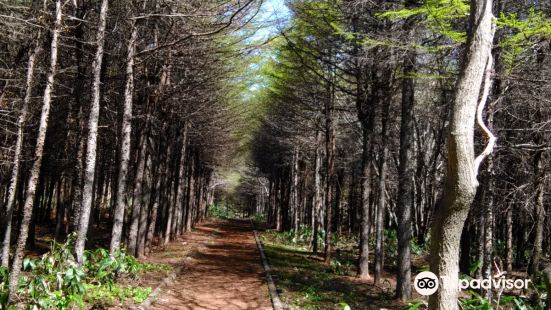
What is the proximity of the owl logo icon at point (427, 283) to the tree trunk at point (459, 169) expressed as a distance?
1.5 inches

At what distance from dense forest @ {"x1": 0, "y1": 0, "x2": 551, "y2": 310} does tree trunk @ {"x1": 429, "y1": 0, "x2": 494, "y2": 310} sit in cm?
1

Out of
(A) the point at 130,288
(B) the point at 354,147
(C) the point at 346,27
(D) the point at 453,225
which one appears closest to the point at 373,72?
(C) the point at 346,27

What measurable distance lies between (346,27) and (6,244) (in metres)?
Answer: 9.97

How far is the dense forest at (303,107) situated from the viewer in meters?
5.91

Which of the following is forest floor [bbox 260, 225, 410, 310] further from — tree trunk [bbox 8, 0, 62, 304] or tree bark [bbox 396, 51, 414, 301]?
tree trunk [bbox 8, 0, 62, 304]

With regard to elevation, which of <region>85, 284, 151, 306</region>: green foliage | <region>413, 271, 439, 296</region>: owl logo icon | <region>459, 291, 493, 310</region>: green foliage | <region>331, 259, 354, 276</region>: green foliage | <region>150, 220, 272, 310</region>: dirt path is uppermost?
<region>413, 271, 439, 296</region>: owl logo icon

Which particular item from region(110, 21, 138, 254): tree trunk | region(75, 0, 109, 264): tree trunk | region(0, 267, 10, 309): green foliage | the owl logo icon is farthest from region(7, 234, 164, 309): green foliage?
the owl logo icon

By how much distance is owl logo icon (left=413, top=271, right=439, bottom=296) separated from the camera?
3.69m

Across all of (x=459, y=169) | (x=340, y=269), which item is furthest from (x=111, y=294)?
A: (x=340, y=269)

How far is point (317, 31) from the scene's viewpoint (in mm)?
12578

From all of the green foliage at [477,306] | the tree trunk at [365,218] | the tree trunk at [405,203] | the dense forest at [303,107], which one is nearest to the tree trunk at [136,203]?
the dense forest at [303,107]

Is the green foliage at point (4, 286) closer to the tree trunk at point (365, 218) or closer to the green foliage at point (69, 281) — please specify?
the green foliage at point (69, 281)

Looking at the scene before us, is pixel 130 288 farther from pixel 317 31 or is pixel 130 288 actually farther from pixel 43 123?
pixel 317 31

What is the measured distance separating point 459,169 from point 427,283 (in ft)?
3.29
